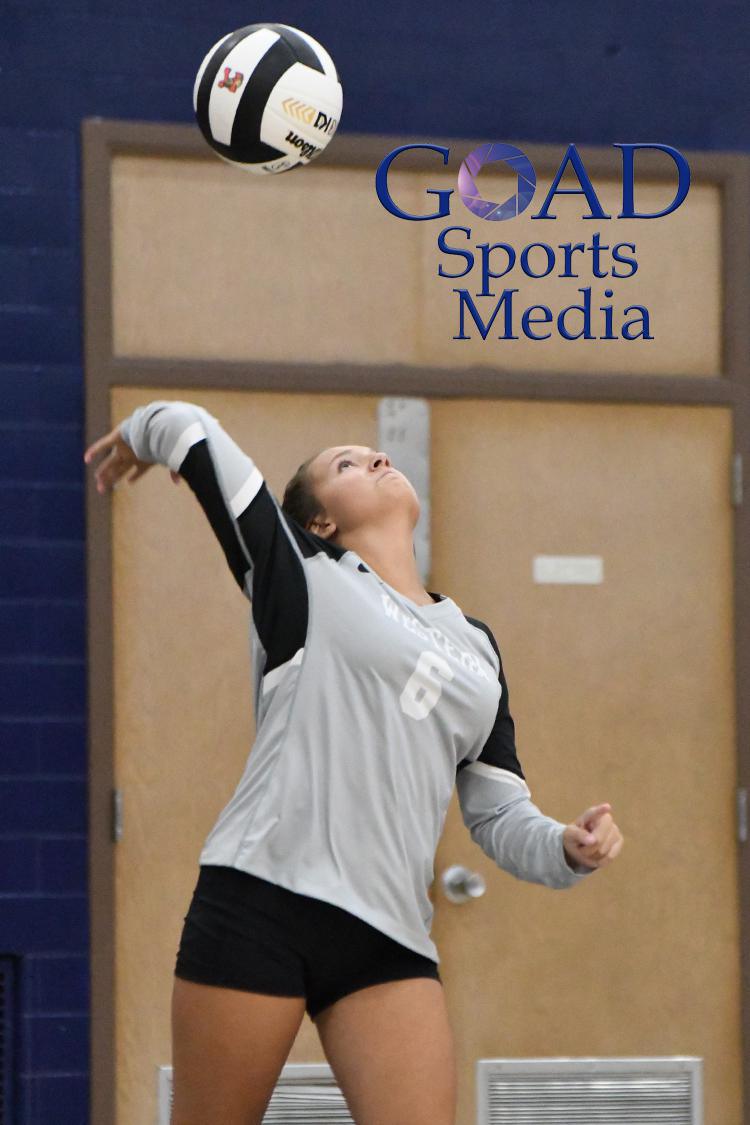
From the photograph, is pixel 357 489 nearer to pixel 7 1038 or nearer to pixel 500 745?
pixel 500 745

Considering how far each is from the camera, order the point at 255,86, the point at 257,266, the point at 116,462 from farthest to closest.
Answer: the point at 257,266 → the point at 255,86 → the point at 116,462

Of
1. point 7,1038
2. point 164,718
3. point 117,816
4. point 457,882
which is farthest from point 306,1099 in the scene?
point 164,718

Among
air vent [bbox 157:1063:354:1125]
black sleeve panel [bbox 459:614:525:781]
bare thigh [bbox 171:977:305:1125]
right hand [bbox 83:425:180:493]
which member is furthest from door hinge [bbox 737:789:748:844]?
right hand [bbox 83:425:180:493]

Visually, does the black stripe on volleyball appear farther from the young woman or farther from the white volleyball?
the young woman

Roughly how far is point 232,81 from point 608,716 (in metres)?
2.31

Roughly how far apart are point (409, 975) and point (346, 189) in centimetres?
300

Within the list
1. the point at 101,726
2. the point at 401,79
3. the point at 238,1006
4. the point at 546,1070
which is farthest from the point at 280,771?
the point at 401,79

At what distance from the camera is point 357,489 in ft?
11.0

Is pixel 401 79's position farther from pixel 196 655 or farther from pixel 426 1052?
pixel 426 1052

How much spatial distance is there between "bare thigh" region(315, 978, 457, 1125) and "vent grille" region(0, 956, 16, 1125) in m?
2.24

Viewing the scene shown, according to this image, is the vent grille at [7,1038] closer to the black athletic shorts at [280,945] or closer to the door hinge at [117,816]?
the door hinge at [117,816]

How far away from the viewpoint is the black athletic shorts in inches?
118

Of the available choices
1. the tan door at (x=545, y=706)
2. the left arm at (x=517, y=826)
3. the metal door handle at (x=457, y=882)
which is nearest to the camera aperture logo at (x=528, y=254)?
the tan door at (x=545, y=706)

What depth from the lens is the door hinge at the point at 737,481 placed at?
5.46 m
